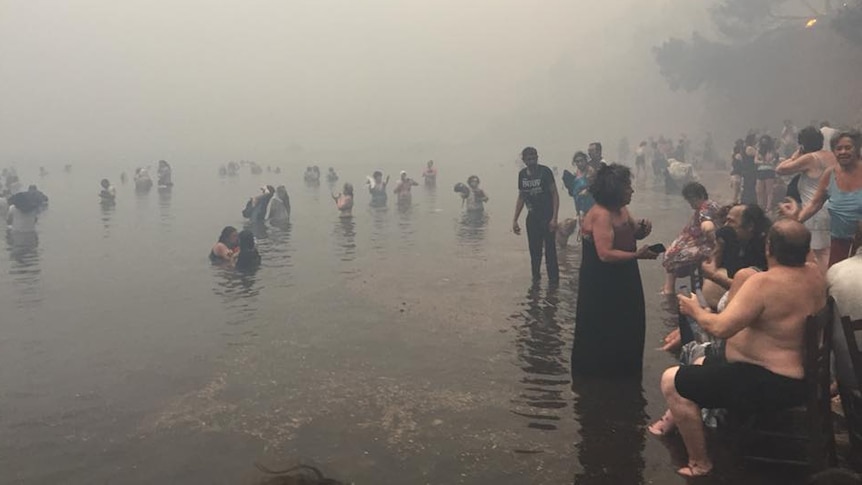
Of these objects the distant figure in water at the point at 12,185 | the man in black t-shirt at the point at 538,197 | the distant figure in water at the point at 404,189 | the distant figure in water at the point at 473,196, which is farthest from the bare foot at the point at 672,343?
the distant figure in water at the point at 12,185

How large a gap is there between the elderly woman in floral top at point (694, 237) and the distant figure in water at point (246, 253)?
7807 millimetres

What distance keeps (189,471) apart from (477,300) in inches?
219

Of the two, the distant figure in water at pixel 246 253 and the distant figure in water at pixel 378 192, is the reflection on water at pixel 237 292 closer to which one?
the distant figure in water at pixel 246 253

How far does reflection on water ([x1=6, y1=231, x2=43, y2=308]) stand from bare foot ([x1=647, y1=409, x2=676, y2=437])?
10027 millimetres

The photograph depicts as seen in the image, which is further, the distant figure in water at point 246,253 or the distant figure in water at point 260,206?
the distant figure in water at point 260,206

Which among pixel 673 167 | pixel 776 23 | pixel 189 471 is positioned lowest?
pixel 189 471

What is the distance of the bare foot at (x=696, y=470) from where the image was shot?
4.17 metres

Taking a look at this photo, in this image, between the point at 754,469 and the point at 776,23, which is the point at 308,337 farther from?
the point at 776,23

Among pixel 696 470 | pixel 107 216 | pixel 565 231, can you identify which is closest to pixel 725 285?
pixel 696 470

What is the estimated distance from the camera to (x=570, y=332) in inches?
299

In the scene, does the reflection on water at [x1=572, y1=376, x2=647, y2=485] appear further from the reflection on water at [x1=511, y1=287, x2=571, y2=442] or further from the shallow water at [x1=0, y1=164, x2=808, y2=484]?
the reflection on water at [x1=511, y1=287, x2=571, y2=442]

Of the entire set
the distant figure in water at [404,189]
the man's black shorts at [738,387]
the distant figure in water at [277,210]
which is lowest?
the man's black shorts at [738,387]

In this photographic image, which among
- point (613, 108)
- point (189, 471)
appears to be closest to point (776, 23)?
point (189, 471)

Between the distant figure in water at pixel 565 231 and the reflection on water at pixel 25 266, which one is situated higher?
the distant figure in water at pixel 565 231
